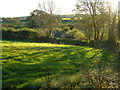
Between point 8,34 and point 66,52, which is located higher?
point 8,34

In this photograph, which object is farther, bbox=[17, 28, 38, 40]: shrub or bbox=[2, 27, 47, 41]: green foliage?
bbox=[17, 28, 38, 40]: shrub

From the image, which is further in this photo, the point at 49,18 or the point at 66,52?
the point at 49,18

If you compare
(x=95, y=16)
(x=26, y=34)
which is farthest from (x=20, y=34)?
(x=95, y=16)

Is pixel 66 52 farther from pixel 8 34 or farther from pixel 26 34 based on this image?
pixel 8 34

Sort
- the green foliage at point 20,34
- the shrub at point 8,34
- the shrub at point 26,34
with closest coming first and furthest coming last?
the shrub at point 8,34, the green foliage at point 20,34, the shrub at point 26,34

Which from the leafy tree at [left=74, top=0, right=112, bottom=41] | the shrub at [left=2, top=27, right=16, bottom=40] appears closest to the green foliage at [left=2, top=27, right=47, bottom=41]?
the shrub at [left=2, top=27, right=16, bottom=40]

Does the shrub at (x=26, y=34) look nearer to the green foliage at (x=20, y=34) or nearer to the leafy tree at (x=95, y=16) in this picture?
the green foliage at (x=20, y=34)

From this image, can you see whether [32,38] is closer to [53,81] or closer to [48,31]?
[48,31]

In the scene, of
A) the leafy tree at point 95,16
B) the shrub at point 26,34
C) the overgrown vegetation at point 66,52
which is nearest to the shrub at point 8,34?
the overgrown vegetation at point 66,52

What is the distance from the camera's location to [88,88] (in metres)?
6.62

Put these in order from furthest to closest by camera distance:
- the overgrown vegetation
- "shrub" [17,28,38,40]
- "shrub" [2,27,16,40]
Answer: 1. "shrub" [17,28,38,40]
2. "shrub" [2,27,16,40]
3. the overgrown vegetation

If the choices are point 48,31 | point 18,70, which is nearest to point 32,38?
point 48,31

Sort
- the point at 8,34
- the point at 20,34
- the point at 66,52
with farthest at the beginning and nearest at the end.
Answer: the point at 20,34 → the point at 8,34 → the point at 66,52

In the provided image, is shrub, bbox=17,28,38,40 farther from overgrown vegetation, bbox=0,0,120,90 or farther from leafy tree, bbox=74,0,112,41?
leafy tree, bbox=74,0,112,41
